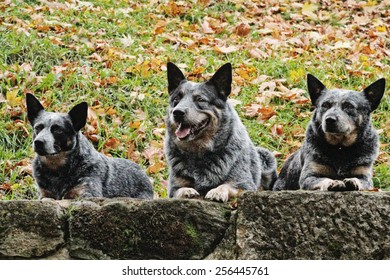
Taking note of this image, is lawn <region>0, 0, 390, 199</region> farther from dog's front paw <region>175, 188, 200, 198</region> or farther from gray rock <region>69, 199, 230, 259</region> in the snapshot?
gray rock <region>69, 199, 230, 259</region>

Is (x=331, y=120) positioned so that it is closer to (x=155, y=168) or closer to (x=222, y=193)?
(x=222, y=193)

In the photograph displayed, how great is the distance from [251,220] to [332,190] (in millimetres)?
548

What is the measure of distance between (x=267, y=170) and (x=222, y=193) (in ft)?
5.45

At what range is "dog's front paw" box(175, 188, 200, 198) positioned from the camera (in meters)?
4.46

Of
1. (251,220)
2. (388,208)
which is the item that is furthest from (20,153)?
(388,208)

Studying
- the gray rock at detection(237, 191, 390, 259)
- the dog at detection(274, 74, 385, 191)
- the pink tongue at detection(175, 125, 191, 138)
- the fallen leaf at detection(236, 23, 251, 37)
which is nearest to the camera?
the gray rock at detection(237, 191, 390, 259)

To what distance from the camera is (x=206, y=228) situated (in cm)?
387

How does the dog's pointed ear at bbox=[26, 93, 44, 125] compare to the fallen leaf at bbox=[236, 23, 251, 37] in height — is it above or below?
above

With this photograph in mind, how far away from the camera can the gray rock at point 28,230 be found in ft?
12.6

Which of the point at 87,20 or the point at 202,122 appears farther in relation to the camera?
the point at 87,20

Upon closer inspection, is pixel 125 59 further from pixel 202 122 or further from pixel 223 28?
pixel 202 122

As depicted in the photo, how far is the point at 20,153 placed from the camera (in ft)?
21.9

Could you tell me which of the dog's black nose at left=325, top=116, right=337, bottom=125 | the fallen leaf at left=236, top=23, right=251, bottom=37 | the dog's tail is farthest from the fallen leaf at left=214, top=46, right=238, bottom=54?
the dog's black nose at left=325, top=116, right=337, bottom=125

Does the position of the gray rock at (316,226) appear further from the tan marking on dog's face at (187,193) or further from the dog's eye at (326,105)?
the dog's eye at (326,105)
